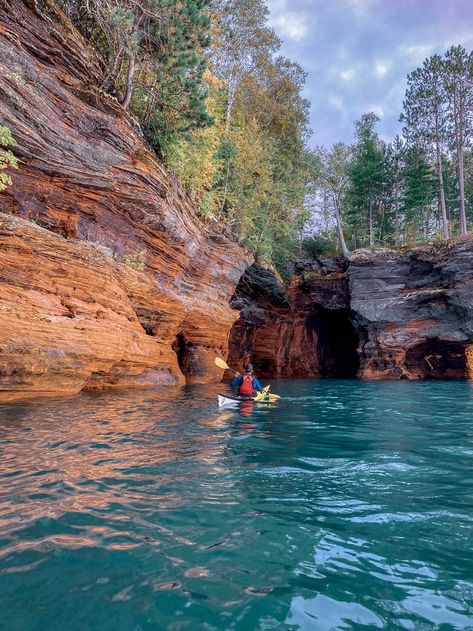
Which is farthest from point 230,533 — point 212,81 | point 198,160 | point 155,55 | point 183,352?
point 212,81

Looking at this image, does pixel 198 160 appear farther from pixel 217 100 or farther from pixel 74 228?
pixel 217 100

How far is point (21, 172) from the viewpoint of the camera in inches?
430

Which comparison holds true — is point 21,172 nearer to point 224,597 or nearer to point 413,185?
point 224,597

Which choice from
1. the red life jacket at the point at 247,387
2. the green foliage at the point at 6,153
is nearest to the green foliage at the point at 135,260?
the green foliage at the point at 6,153

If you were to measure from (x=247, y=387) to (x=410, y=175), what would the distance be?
29938 millimetres

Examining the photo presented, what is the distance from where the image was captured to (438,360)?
30.6 m

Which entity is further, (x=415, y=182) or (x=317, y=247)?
(x=317, y=247)

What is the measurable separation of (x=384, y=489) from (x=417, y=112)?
3633 centimetres

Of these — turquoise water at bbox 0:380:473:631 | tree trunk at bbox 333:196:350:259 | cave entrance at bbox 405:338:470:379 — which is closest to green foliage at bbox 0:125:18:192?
turquoise water at bbox 0:380:473:631

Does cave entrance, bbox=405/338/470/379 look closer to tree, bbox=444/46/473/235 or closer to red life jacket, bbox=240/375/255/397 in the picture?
tree, bbox=444/46/473/235

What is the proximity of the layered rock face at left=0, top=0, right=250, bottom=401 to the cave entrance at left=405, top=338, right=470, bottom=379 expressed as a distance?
72.4ft

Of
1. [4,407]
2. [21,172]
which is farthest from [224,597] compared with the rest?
[21,172]

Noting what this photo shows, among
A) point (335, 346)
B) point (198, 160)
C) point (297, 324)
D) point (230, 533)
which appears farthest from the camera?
point (335, 346)

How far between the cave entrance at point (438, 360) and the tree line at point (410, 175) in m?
8.44
